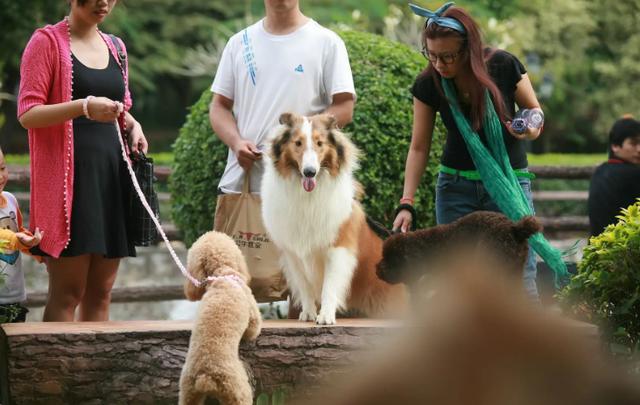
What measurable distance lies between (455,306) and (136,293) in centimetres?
901

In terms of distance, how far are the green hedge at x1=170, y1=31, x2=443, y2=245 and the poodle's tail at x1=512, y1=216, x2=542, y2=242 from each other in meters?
2.67

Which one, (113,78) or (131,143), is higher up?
(113,78)

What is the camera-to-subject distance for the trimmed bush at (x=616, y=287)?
465 cm

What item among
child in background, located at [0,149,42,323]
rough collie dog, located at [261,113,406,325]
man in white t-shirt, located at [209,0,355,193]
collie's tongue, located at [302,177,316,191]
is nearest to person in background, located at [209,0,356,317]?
man in white t-shirt, located at [209,0,355,193]

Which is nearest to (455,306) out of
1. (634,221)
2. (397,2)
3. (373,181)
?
(634,221)

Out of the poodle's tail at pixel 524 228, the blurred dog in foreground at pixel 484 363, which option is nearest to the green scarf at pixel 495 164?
the poodle's tail at pixel 524 228

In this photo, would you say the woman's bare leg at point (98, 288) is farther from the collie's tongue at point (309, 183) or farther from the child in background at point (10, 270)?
the collie's tongue at point (309, 183)

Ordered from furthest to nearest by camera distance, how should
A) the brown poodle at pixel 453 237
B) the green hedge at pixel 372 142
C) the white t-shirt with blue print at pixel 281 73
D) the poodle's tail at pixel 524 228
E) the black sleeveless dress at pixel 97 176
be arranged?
the green hedge at pixel 372 142 → the white t-shirt with blue print at pixel 281 73 → the black sleeveless dress at pixel 97 176 → the poodle's tail at pixel 524 228 → the brown poodle at pixel 453 237

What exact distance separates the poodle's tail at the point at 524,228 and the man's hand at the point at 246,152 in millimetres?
1607

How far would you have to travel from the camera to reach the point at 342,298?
16.6ft

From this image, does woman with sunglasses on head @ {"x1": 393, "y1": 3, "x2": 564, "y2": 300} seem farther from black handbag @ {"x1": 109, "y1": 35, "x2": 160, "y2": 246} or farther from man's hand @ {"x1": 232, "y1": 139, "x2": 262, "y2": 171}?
black handbag @ {"x1": 109, "y1": 35, "x2": 160, "y2": 246}

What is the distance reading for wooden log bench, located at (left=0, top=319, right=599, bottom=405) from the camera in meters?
4.44

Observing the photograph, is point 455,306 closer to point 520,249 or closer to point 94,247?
point 520,249

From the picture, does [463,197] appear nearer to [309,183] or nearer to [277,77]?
[309,183]
